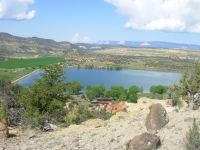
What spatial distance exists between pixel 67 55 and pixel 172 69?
83827mm

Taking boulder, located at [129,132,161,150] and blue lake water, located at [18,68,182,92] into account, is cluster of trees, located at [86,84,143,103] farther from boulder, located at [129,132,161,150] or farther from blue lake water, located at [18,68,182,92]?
boulder, located at [129,132,161,150]

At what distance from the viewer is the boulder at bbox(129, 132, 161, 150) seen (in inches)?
366

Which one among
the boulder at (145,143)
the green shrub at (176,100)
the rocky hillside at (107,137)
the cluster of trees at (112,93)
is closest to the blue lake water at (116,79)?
the cluster of trees at (112,93)

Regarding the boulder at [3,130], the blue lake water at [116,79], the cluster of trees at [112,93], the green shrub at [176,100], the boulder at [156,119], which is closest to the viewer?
the boulder at [156,119]

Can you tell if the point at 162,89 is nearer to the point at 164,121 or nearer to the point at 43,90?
the point at 43,90

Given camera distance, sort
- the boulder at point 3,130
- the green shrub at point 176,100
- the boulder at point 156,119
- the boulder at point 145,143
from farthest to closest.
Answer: the green shrub at point 176,100 → the boulder at point 3,130 → the boulder at point 156,119 → the boulder at point 145,143

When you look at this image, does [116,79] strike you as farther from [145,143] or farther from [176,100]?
[145,143]

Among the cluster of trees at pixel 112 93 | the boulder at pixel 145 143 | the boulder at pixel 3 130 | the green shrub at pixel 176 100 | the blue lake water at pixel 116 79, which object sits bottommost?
the blue lake water at pixel 116 79

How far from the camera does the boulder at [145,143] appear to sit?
930 centimetres

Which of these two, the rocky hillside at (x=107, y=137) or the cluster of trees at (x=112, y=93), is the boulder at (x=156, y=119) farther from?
the cluster of trees at (x=112, y=93)

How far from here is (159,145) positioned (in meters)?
9.91

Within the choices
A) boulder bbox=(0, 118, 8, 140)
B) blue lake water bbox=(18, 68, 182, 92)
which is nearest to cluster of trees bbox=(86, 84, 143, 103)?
blue lake water bbox=(18, 68, 182, 92)

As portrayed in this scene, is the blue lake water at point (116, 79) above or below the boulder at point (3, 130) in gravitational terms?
below

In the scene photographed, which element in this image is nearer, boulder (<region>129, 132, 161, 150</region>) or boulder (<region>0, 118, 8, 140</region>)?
boulder (<region>129, 132, 161, 150</region>)
